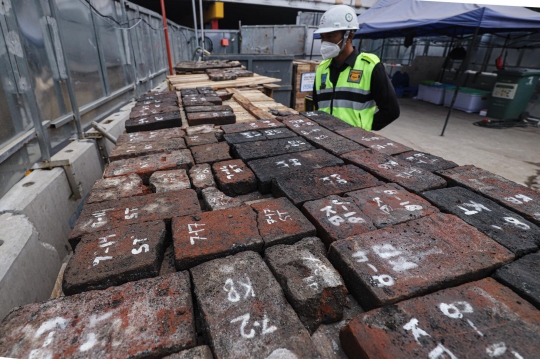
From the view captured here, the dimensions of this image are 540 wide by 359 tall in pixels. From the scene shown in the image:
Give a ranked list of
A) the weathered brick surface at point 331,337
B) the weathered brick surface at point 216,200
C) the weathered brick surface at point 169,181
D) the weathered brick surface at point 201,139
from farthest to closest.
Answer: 1. the weathered brick surface at point 201,139
2. the weathered brick surface at point 169,181
3. the weathered brick surface at point 216,200
4. the weathered brick surface at point 331,337

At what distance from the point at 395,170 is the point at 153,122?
219cm

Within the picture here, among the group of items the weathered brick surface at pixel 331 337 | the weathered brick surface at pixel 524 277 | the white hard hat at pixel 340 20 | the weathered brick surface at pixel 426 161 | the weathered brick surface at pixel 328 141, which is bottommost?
the weathered brick surface at pixel 331 337

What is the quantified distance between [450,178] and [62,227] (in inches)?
102

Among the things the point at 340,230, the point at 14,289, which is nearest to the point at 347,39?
the point at 340,230

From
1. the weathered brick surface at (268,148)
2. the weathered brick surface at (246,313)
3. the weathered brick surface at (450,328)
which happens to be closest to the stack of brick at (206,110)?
the weathered brick surface at (268,148)

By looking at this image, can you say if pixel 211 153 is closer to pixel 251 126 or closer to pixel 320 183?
pixel 251 126

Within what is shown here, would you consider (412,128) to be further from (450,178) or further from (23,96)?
(23,96)

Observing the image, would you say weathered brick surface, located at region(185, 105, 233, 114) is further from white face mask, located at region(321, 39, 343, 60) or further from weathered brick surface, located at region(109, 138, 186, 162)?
white face mask, located at region(321, 39, 343, 60)

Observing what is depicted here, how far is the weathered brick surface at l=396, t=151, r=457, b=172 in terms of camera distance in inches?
81.6

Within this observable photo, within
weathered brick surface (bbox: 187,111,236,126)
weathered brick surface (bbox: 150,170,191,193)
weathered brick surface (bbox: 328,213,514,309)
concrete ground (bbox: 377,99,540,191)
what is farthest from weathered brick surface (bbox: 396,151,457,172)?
concrete ground (bbox: 377,99,540,191)

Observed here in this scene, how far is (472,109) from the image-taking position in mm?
11766

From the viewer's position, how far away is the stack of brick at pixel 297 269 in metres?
0.96

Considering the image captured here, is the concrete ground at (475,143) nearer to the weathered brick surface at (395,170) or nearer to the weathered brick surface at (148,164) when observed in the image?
the weathered brick surface at (395,170)

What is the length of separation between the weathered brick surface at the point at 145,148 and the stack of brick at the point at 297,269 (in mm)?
270
